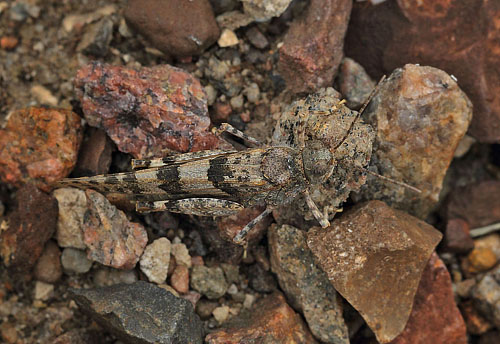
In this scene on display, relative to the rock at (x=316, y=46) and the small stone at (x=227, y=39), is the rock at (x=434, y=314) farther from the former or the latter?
the small stone at (x=227, y=39)

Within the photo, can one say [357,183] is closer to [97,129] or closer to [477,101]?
[477,101]

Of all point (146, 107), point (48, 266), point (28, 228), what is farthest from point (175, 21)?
point (48, 266)

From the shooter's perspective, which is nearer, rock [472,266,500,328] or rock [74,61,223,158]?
rock [74,61,223,158]

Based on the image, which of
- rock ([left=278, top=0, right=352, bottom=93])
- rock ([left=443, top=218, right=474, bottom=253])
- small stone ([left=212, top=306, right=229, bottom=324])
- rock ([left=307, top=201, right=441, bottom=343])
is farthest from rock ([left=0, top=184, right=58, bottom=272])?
rock ([left=443, top=218, right=474, bottom=253])

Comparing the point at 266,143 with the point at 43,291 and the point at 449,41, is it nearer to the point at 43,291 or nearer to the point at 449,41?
the point at 449,41

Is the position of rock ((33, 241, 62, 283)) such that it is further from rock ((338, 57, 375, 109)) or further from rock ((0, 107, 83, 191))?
rock ((338, 57, 375, 109))

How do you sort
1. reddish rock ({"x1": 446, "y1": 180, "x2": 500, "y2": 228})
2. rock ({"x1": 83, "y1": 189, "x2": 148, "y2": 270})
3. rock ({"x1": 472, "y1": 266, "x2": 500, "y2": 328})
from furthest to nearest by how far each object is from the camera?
reddish rock ({"x1": 446, "y1": 180, "x2": 500, "y2": 228}), rock ({"x1": 472, "y1": 266, "x2": 500, "y2": 328}), rock ({"x1": 83, "y1": 189, "x2": 148, "y2": 270})

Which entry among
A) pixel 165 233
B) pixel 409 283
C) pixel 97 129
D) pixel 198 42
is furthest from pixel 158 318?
pixel 198 42
